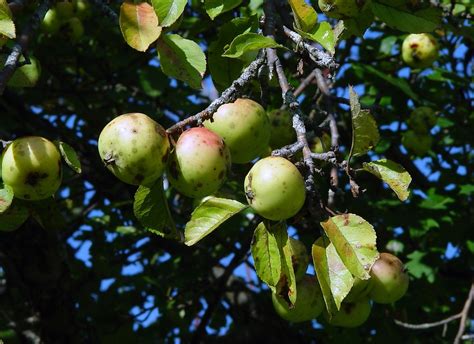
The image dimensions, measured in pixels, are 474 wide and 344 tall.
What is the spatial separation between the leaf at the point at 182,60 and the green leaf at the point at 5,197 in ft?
1.64

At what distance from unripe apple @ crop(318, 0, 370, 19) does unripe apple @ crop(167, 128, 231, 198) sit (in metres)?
0.55

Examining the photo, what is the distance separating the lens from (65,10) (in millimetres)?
3492

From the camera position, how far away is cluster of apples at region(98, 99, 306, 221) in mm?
1630

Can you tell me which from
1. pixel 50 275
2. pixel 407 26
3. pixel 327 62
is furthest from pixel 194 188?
pixel 50 275

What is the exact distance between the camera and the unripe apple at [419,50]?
3.62 metres

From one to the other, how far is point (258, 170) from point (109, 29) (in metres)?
2.34

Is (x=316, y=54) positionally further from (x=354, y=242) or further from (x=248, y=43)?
(x=354, y=242)

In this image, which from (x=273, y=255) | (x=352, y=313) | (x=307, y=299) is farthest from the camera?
(x=352, y=313)

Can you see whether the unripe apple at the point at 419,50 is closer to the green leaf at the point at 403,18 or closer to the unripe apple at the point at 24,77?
the green leaf at the point at 403,18

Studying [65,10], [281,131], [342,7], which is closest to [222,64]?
[342,7]

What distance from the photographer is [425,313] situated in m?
3.87

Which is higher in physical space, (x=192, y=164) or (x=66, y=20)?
(x=192, y=164)

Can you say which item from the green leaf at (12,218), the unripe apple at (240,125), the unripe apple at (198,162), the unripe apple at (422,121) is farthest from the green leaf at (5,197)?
the unripe apple at (422,121)

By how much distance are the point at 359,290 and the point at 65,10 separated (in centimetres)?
216
